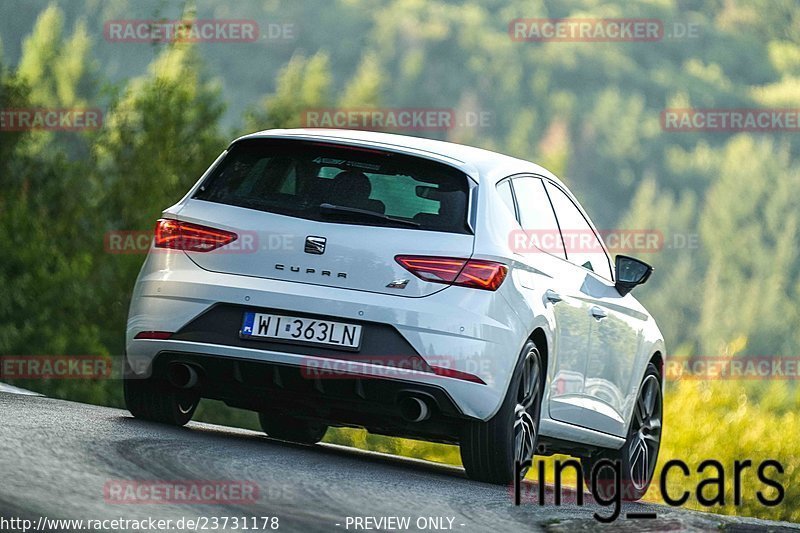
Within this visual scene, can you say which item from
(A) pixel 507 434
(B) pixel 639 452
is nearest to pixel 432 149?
(A) pixel 507 434

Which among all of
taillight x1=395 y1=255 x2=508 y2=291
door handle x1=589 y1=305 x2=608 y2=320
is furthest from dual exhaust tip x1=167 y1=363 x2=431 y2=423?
door handle x1=589 y1=305 x2=608 y2=320

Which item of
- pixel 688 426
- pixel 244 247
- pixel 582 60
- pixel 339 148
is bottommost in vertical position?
pixel 688 426

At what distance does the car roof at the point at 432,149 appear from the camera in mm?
8719

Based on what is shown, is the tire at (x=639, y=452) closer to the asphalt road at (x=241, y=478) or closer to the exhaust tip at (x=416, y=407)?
the asphalt road at (x=241, y=478)

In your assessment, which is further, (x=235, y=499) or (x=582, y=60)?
(x=582, y=60)

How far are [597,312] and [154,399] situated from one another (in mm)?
2701

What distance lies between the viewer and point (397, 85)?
619ft

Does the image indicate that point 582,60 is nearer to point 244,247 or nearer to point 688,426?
point 688,426

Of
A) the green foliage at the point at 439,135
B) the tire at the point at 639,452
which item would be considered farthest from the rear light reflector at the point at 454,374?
the green foliage at the point at 439,135

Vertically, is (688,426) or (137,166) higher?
(137,166)

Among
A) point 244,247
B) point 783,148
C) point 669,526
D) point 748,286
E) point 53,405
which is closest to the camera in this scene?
point 669,526

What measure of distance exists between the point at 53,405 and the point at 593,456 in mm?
3508

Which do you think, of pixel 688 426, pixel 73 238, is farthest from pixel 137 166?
pixel 688 426

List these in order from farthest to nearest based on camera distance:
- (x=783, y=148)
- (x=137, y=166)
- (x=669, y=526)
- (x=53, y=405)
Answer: (x=783, y=148)
(x=137, y=166)
(x=53, y=405)
(x=669, y=526)
